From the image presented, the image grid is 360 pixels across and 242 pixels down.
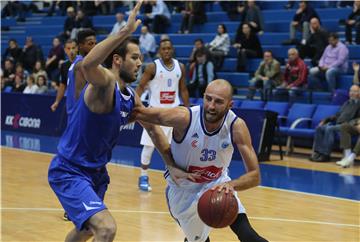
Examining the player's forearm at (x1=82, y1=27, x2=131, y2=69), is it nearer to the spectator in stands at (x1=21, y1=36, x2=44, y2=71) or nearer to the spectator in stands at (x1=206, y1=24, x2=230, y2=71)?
the spectator in stands at (x1=206, y1=24, x2=230, y2=71)

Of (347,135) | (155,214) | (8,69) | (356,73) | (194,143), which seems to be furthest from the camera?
(8,69)

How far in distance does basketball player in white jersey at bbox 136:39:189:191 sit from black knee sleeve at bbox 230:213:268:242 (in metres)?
4.40

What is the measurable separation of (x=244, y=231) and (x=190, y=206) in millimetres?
530

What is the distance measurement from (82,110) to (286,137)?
9529mm

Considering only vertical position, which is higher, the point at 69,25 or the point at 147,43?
the point at 69,25

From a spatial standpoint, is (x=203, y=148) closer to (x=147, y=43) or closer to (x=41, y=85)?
(x=147, y=43)

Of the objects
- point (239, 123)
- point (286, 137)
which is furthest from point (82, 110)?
point (286, 137)

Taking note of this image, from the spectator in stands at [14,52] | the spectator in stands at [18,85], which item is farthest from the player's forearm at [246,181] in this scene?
the spectator in stands at [14,52]

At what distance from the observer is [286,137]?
45.0 ft

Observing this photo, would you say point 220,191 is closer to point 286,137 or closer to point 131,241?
point 131,241

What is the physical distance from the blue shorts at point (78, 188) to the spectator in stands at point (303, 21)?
11246mm

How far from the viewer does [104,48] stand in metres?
4.21

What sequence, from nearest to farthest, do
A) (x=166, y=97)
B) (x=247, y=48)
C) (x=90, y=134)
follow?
(x=90, y=134)
(x=166, y=97)
(x=247, y=48)

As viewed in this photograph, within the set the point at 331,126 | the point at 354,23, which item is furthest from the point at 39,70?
the point at 331,126
